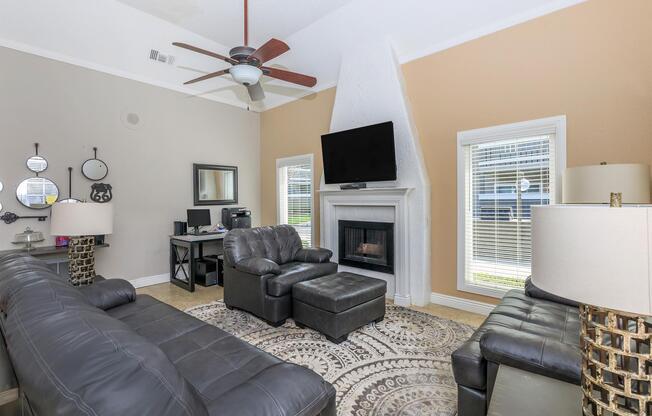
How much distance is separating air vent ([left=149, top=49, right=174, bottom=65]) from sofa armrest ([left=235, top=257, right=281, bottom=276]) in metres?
3.19

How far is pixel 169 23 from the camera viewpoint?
3939 mm

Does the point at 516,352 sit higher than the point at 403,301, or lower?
higher

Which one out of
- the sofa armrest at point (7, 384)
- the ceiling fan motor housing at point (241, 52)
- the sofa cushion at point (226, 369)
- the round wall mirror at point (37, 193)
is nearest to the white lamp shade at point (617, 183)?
the sofa cushion at point (226, 369)

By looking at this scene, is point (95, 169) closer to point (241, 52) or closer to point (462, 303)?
point (241, 52)

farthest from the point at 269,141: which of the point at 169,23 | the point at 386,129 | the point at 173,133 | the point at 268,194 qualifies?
the point at 386,129

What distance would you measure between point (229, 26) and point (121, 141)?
2.25 m

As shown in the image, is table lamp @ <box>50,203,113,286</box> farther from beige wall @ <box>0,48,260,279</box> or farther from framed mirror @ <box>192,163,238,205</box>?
framed mirror @ <box>192,163,238,205</box>

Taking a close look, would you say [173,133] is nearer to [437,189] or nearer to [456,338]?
[437,189]

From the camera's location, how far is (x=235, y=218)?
537cm

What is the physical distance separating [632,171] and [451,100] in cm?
191

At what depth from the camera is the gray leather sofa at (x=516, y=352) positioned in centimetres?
141

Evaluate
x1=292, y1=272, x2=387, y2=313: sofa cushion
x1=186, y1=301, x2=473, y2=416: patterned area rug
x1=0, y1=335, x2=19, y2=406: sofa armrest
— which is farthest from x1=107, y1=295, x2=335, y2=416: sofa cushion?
x1=292, y1=272, x2=387, y2=313: sofa cushion

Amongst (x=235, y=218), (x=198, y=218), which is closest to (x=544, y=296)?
(x=235, y=218)

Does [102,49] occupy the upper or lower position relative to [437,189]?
upper
